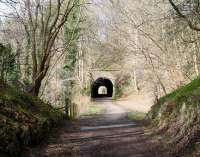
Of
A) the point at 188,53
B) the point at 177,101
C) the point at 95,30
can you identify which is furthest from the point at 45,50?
the point at 95,30

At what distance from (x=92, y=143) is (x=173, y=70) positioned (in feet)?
43.1

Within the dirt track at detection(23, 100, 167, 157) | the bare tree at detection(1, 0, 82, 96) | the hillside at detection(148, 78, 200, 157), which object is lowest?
the dirt track at detection(23, 100, 167, 157)

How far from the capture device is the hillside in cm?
805

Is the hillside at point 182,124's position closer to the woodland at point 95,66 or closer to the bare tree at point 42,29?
the woodland at point 95,66

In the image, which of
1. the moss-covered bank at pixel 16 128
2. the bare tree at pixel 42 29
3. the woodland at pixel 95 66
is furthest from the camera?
the bare tree at pixel 42 29

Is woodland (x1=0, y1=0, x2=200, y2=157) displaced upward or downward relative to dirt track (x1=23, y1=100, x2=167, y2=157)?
upward

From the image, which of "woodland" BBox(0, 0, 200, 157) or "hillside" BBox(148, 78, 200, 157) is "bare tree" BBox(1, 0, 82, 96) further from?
"hillside" BBox(148, 78, 200, 157)

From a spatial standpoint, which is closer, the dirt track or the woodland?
the dirt track

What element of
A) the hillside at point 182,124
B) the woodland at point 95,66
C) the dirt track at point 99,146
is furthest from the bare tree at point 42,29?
the hillside at point 182,124

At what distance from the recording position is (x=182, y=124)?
9.80 meters

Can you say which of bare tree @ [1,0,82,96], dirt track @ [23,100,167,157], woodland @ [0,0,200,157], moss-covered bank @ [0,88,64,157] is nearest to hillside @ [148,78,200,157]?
woodland @ [0,0,200,157]

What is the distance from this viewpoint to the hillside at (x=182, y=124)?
8055 millimetres

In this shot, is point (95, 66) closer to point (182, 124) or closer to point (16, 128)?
point (182, 124)

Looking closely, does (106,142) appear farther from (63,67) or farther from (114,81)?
(114,81)
